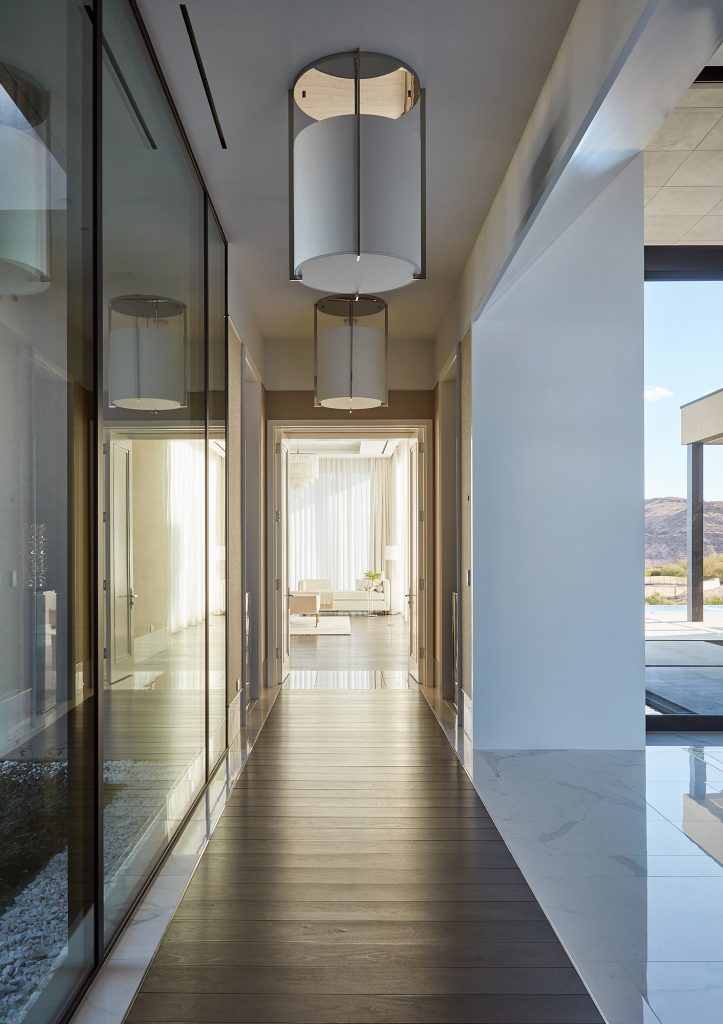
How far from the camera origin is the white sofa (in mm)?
14688

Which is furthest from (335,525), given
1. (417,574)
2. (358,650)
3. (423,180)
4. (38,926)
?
(38,926)

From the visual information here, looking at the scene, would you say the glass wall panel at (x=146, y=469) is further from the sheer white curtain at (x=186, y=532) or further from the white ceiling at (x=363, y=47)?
the white ceiling at (x=363, y=47)

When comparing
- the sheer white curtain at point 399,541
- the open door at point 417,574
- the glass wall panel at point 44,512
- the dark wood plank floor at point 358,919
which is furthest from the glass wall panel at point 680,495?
the sheer white curtain at point 399,541

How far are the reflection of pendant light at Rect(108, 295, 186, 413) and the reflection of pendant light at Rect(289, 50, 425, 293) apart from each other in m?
0.59

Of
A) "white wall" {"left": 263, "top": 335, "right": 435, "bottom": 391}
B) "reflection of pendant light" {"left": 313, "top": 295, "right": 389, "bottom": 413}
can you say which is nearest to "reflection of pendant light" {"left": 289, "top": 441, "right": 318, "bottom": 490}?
"white wall" {"left": 263, "top": 335, "right": 435, "bottom": 391}

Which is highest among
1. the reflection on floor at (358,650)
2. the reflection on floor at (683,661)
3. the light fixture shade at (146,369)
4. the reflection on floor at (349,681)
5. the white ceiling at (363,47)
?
the white ceiling at (363,47)

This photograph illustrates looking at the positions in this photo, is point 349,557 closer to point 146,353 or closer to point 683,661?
point 683,661

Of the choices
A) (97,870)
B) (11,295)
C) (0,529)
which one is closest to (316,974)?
(97,870)

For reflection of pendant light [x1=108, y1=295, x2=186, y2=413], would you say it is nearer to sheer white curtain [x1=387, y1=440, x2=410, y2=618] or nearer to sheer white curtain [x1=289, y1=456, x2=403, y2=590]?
sheer white curtain [x1=387, y1=440, x2=410, y2=618]

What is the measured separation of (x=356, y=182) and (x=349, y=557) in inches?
513

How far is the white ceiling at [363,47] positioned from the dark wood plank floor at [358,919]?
10.4 feet

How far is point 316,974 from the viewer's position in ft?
7.86

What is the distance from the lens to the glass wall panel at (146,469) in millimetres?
2557

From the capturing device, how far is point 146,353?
117 inches
